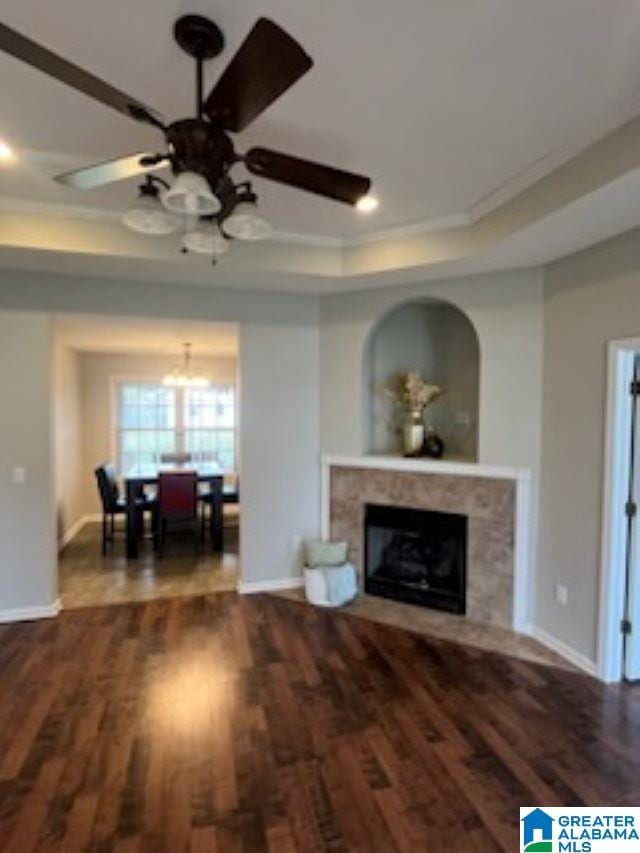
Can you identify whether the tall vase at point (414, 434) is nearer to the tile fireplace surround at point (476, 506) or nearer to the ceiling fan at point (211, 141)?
the tile fireplace surround at point (476, 506)

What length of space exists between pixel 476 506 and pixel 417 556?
813mm

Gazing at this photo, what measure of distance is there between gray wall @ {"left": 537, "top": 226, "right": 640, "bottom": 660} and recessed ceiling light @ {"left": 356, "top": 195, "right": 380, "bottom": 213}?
1.34m

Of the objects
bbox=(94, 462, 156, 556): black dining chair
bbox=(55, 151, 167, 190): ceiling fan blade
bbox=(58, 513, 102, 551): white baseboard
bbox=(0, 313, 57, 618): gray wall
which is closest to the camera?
bbox=(55, 151, 167, 190): ceiling fan blade

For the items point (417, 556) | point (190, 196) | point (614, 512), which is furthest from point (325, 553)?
point (190, 196)

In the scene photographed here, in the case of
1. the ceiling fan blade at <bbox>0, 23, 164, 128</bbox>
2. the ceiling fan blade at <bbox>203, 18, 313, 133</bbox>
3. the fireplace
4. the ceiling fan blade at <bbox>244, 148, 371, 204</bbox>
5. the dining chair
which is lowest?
the fireplace

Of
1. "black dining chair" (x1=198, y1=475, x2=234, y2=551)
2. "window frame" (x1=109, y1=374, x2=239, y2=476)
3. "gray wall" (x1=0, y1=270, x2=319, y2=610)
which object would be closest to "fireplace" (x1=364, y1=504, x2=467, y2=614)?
"gray wall" (x1=0, y1=270, x2=319, y2=610)

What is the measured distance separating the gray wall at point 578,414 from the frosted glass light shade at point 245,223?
86.3 inches

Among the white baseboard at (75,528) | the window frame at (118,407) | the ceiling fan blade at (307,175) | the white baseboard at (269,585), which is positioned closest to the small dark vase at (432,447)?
the white baseboard at (269,585)

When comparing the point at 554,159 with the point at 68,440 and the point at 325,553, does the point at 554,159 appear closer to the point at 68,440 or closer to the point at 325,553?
the point at 325,553

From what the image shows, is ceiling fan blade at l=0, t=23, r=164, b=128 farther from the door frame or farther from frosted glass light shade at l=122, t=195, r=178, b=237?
the door frame

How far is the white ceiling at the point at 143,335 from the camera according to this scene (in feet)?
14.4

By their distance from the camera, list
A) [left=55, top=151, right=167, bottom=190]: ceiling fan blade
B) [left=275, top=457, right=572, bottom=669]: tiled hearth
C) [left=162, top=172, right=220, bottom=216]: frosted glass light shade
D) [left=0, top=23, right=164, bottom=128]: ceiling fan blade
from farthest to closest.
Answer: [left=275, top=457, right=572, bottom=669]: tiled hearth
[left=55, top=151, right=167, bottom=190]: ceiling fan blade
[left=162, top=172, right=220, bottom=216]: frosted glass light shade
[left=0, top=23, right=164, bottom=128]: ceiling fan blade

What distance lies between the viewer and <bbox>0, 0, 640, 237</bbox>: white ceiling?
1645mm

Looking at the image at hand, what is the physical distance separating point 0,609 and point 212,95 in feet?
13.0
